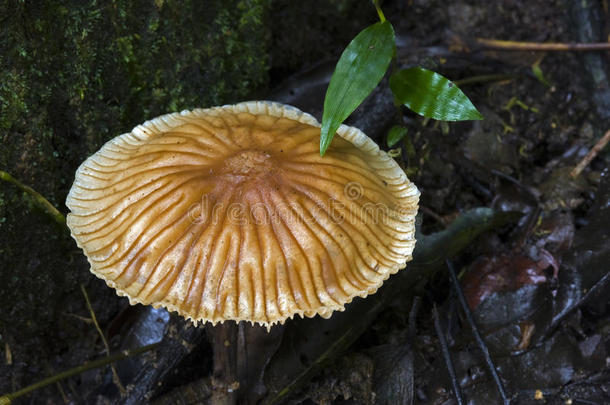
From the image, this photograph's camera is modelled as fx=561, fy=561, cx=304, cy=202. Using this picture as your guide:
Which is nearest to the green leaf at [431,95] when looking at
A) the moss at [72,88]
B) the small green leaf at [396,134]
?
the small green leaf at [396,134]

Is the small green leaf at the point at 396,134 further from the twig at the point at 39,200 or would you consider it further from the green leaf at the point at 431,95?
the twig at the point at 39,200

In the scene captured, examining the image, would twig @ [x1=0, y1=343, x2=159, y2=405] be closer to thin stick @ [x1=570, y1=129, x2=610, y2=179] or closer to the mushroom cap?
the mushroom cap

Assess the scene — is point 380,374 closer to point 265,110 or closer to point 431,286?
point 431,286

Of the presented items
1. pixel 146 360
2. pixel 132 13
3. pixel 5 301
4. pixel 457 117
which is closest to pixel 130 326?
pixel 146 360

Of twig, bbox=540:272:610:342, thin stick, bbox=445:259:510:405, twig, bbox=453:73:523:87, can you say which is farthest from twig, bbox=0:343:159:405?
twig, bbox=453:73:523:87

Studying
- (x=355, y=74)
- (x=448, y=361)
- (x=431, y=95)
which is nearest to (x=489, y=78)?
(x=431, y=95)

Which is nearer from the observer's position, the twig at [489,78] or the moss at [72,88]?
the moss at [72,88]
